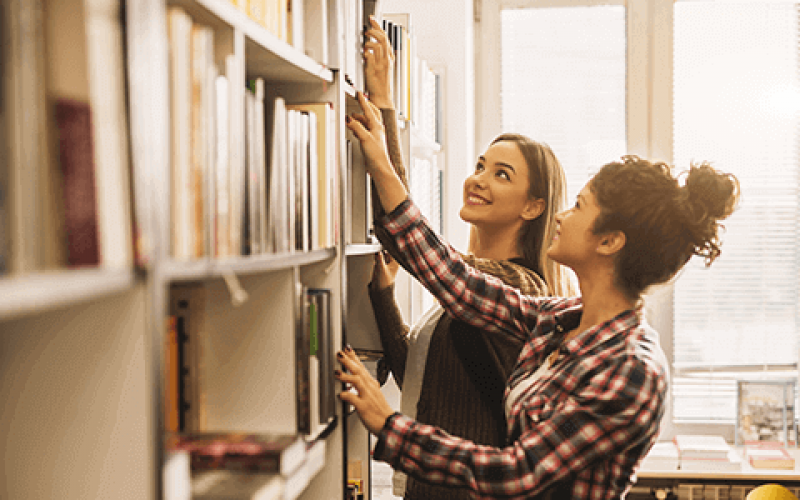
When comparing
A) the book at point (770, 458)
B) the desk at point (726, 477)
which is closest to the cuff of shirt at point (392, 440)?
the desk at point (726, 477)

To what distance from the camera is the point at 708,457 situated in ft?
8.95

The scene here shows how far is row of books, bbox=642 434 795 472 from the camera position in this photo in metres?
2.70

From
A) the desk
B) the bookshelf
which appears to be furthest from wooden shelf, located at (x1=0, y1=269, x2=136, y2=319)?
the desk

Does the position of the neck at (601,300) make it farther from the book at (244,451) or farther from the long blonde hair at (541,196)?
the book at (244,451)

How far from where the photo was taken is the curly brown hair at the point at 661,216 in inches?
52.2

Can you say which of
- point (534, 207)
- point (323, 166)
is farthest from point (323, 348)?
point (534, 207)

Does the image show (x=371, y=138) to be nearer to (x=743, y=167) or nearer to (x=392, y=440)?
(x=392, y=440)

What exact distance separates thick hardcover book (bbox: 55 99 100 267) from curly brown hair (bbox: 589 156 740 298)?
102 cm

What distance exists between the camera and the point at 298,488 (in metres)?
1.01

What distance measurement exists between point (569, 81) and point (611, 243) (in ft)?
6.48

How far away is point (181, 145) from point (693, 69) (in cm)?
285

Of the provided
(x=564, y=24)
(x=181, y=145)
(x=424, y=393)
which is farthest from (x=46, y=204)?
(x=564, y=24)

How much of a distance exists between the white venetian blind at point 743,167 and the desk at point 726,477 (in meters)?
0.39

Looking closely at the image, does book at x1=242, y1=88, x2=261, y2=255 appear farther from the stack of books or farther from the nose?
the stack of books
